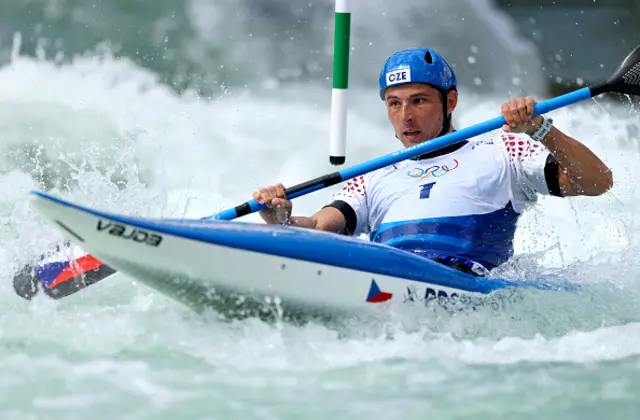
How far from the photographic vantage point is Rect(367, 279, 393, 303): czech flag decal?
308cm

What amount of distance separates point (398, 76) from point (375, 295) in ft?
3.52

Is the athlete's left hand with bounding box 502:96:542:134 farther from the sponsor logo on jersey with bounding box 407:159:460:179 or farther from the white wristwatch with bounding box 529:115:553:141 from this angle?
the sponsor logo on jersey with bounding box 407:159:460:179

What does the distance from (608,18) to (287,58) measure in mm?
3055

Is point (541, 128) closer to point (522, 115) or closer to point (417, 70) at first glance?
point (522, 115)

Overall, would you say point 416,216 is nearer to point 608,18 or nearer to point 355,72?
point 355,72

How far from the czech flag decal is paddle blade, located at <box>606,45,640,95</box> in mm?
1429

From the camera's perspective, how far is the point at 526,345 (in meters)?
3.04

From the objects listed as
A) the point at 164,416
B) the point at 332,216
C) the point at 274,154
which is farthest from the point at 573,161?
the point at 274,154

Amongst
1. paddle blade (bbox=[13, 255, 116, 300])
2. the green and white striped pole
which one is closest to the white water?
paddle blade (bbox=[13, 255, 116, 300])

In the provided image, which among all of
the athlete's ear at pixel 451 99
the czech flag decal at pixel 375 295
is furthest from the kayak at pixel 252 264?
the athlete's ear at pixel 451 99

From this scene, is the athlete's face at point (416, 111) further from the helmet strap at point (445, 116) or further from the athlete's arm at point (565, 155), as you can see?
the athlete's arm at point (565, 155)

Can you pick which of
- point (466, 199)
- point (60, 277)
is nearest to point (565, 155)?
point (466, 199)

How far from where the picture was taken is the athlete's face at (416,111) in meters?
3.77

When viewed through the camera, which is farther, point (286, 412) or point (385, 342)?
point (385, 342)
